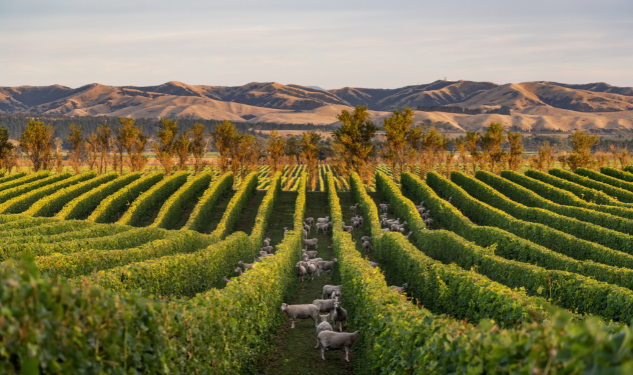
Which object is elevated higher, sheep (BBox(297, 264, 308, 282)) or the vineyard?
the vineyard

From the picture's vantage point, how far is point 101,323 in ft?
19.6

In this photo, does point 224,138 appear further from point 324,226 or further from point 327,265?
point 327,265

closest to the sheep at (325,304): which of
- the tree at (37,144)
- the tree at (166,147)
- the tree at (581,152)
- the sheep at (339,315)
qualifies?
the sheep at (339,315)

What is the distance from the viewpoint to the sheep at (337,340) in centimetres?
1601

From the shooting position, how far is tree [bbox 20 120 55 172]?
76.1 metres

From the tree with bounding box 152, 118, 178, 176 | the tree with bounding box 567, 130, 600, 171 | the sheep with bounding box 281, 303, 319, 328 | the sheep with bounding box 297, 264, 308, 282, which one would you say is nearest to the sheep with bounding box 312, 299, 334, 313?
the sheep with bounding box 281, 303, 319, 328

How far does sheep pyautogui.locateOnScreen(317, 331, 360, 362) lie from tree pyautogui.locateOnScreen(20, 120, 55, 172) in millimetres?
79481

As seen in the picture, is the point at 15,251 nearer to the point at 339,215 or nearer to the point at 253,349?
the point at 253,349

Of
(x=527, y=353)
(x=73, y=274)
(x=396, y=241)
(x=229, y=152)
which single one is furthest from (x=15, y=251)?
(x=229, y=152)

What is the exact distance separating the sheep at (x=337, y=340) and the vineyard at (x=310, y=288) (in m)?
0.22

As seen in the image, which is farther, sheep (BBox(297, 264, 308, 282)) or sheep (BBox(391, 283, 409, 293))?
sheep (BBox(297, 264, 308, 282))

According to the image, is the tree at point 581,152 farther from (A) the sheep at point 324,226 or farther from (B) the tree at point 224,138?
(B) the tree at point 224,138

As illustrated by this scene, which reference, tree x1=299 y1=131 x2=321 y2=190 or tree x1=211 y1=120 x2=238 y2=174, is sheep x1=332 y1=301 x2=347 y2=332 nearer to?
tree x1=299 y1=131 x2=321 y2=190

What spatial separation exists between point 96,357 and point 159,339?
5.18 feet
